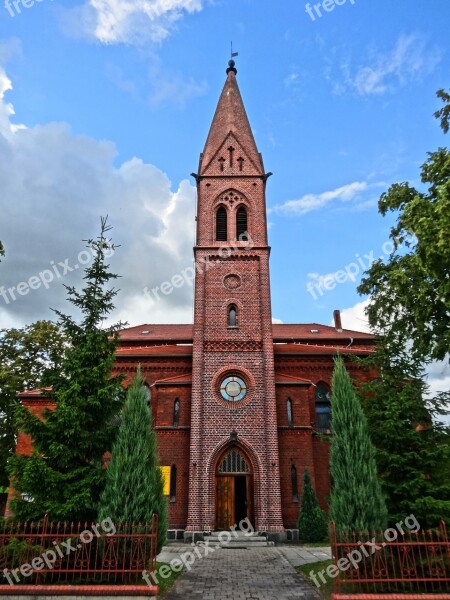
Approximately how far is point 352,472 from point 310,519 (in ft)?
30.0

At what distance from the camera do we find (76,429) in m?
9.97

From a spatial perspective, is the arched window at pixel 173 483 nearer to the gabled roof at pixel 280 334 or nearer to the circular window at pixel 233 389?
the circular window at pixel 233 389

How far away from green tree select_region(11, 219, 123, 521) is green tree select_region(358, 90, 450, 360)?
8766 mm

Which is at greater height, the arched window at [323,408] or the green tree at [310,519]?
the arched window at [323,408]

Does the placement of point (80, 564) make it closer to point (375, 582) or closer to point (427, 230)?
point (375, 582)

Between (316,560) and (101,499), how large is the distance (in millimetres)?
7139

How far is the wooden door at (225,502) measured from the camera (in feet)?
58.5

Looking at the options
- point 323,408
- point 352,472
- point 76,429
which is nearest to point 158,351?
point 323,408

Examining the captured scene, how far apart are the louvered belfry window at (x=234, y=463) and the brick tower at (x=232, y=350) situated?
41 millimetres

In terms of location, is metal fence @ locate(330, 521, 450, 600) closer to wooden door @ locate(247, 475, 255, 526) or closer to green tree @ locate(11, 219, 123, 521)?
green tree @ locate(11, 219, 123, 521)

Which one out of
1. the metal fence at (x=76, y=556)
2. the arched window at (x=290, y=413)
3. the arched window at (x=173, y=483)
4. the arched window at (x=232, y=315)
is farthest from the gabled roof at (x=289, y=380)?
the metal fence at (x=76, y=556)

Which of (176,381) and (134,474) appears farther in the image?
(176,381)

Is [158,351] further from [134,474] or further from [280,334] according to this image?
[134,474]

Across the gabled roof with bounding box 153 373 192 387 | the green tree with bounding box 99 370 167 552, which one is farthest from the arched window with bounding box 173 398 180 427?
the green tree with bounding box 99 370 167 552
